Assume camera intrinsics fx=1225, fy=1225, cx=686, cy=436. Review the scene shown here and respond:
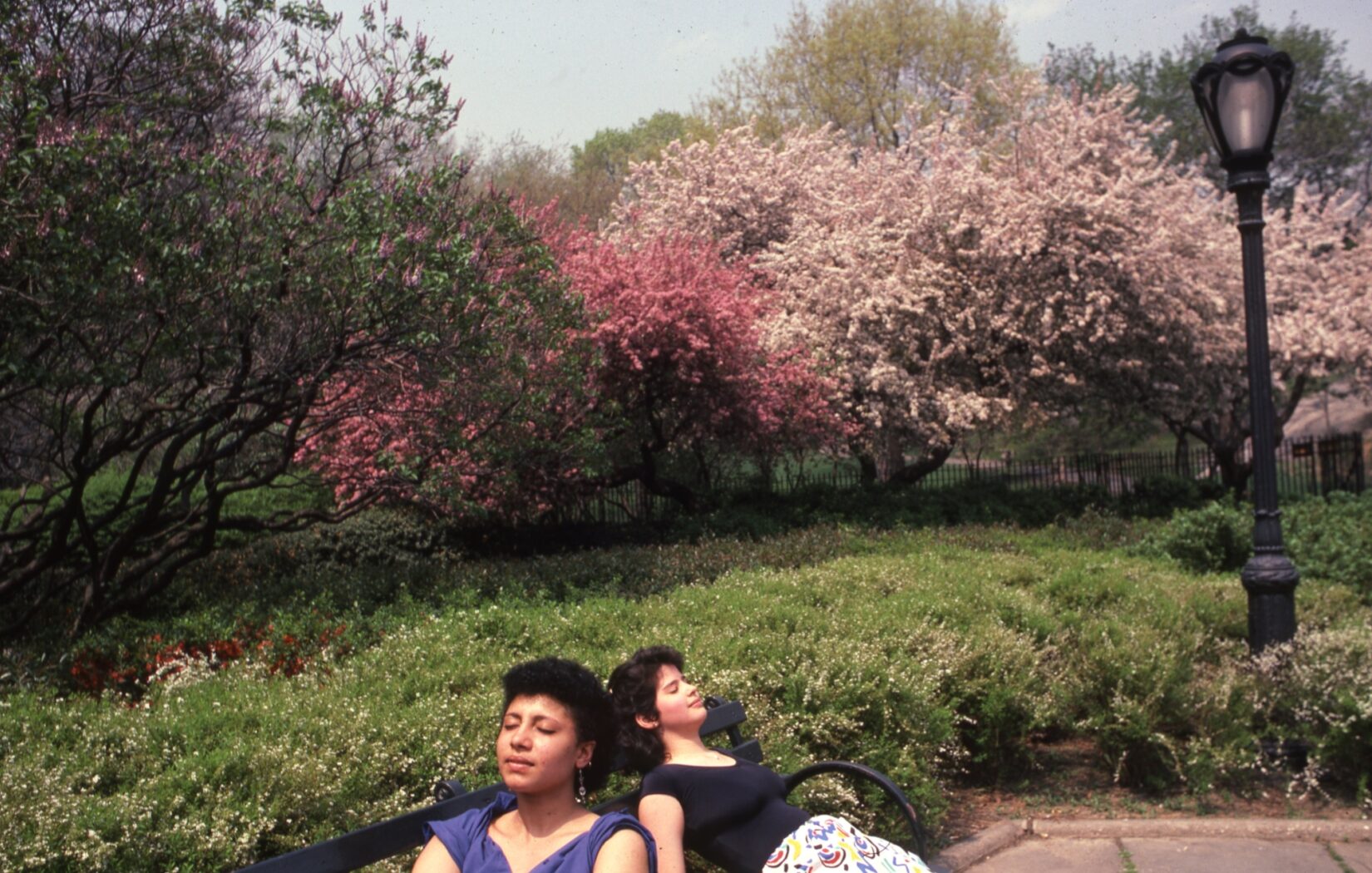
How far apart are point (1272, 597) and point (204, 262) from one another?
640 cm

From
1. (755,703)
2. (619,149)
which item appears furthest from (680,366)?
(619,149)

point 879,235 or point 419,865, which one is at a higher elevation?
point 879,235

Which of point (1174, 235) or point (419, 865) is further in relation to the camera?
point (1174, 235)

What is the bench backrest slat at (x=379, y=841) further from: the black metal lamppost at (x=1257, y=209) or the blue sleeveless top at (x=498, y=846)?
the black metal lamppost at (x=1257, y=209)

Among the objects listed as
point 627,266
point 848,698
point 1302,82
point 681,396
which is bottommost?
point 848,698

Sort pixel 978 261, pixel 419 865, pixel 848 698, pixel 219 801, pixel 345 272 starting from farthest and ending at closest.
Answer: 1. pixel 978 261
2. pixel 345 272
3. pixel 848 698
4. pixel 219 801
5. pixel 419 865

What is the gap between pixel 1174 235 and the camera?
16.9 metres

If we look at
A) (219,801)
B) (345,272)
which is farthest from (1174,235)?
(219,801)

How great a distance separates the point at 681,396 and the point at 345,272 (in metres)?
6.15

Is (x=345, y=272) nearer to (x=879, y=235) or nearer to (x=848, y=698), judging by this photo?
(x=848, y=698)

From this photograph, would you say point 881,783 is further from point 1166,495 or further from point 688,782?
point 1166,495

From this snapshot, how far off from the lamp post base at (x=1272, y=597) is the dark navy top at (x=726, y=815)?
4.28 meters

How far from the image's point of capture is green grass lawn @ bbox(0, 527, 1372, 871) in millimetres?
3625

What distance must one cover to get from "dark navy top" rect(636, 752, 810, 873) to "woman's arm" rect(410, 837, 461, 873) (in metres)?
0.64
